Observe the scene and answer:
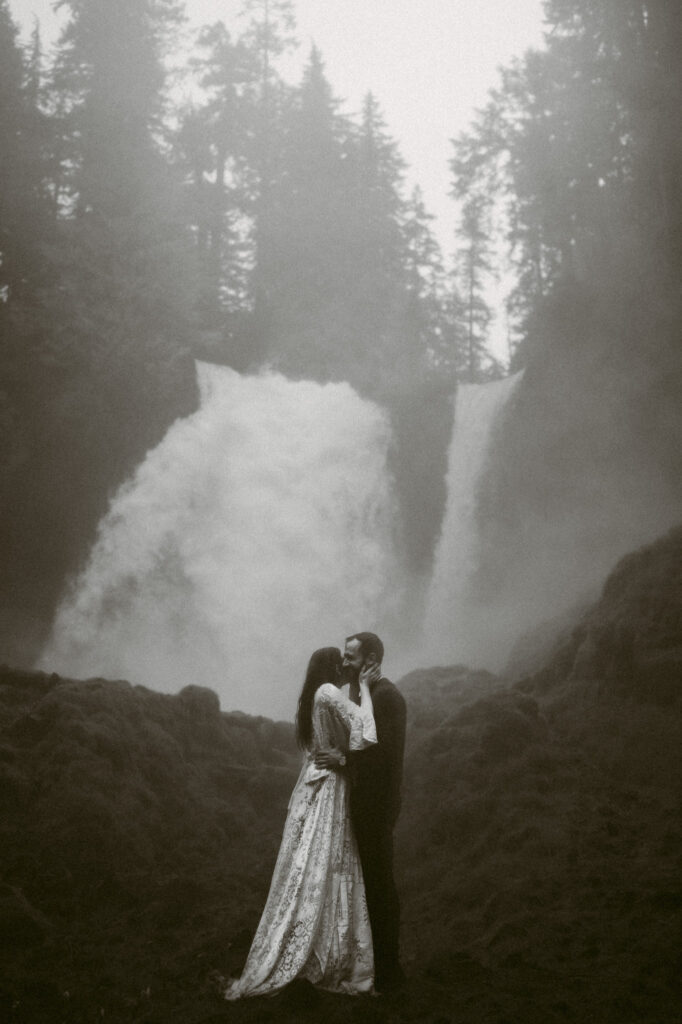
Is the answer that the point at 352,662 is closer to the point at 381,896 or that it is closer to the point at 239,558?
the point at 381,896

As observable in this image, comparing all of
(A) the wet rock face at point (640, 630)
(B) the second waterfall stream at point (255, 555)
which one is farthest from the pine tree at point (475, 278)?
(A) the wet rock face at point (640, 630)

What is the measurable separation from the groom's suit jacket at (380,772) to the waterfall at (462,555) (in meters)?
13.7

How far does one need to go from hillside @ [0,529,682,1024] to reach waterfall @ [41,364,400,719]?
8.00 metres

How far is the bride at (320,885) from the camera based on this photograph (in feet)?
13.1

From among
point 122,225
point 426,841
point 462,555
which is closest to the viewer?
point 426,841

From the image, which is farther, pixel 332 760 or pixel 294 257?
pixel 294 257

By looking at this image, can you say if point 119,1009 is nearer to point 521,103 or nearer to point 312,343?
point 312,343

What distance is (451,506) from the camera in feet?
68.3

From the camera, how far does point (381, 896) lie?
13.4 feet

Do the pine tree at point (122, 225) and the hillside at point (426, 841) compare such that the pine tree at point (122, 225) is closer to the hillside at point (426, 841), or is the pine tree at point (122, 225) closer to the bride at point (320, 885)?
the hillside at point (426, 841)

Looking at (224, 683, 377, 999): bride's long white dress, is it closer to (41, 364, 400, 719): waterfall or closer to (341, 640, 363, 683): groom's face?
(341, 640, 363, 683): groom's face

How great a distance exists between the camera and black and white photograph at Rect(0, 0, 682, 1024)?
449 cm

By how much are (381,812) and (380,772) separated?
0.74 ft

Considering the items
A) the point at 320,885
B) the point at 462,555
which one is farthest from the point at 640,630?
the point at 462,555
